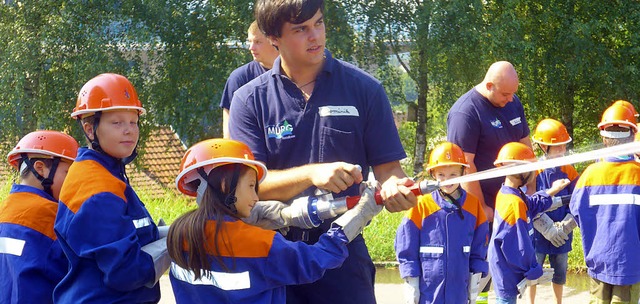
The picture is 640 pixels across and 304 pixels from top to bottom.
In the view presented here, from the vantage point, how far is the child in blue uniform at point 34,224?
507 cm

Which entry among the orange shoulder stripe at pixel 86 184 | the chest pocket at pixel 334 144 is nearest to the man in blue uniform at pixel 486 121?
the chest pocket at pixel 334 144

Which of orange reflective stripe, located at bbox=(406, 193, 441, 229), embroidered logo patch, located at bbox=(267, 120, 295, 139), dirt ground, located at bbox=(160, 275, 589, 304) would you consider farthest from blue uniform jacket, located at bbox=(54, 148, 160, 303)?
dirt ground, located at bbox=(160, 275, 589, 304)

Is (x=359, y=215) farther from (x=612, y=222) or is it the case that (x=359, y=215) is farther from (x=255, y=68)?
(x=612, y=222)

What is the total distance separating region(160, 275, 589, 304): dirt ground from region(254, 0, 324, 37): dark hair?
5791mm

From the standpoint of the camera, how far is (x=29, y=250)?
202 inches

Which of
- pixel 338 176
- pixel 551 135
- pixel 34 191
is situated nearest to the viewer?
pixel 338 176

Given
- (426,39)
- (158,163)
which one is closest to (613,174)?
(426,39)

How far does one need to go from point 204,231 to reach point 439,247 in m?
3.44

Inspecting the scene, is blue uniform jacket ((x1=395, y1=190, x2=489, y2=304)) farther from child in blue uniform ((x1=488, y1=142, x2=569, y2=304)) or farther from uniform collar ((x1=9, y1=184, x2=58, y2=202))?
uniform collar ((x1=9, y1=184, x2=58, y2=202))

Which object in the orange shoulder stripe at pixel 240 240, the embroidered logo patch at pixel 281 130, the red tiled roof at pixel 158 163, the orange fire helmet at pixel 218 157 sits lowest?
the red tiled roof at pixel 158 163

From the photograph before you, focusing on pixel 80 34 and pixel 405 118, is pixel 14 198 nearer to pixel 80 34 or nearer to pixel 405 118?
pixel 80 34

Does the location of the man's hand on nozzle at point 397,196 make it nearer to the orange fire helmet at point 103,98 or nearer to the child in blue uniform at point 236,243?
the child in blue uniform at point 236,243

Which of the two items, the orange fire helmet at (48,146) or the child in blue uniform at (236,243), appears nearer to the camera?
the child in blue uniform at (236,243)

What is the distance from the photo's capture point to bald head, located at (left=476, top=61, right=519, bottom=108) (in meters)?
7.39
